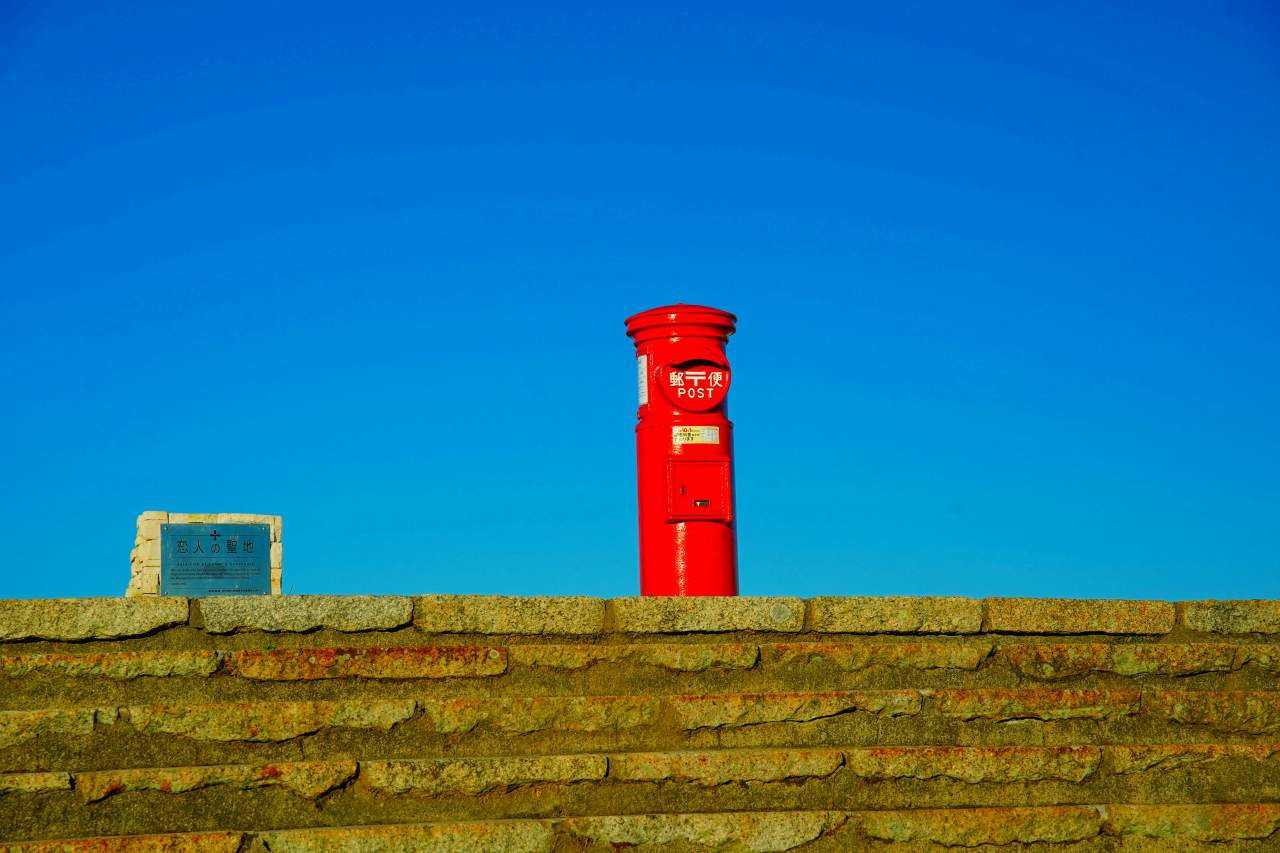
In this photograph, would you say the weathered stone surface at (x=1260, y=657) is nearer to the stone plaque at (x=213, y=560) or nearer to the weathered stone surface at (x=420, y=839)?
the weathered stone surface at (x=420, y=839)

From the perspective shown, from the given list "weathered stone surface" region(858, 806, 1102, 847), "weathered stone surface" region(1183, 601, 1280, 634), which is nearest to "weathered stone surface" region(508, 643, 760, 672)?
"weathered stone surface" region(858, 806, 1102, 847)

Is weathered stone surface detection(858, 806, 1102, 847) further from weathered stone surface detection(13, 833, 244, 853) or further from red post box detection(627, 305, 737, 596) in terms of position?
red post box detection(627, 305, 737, 596)

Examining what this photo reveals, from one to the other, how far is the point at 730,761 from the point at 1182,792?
216 cm

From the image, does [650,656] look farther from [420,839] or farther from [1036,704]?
[1036,704]

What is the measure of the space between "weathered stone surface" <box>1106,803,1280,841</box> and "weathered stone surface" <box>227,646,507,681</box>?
2.77 meters

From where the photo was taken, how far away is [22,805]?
4.97m

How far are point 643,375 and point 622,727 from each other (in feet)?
11.0

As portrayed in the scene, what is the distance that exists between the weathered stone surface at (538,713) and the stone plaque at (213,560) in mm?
6793

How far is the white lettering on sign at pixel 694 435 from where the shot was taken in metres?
8.33

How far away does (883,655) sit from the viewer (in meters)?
6.04

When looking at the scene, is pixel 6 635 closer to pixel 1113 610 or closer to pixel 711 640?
pixel 711 640

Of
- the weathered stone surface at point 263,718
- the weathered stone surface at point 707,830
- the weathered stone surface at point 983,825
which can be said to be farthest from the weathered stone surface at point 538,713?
the weathered stone surface at point 983,825

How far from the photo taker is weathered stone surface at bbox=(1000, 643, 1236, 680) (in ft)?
20.3

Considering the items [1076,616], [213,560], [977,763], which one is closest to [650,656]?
[977,763]
